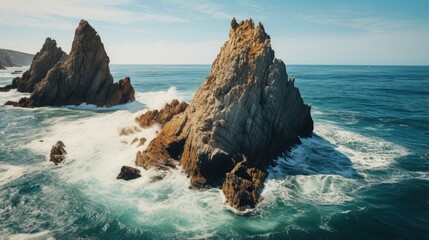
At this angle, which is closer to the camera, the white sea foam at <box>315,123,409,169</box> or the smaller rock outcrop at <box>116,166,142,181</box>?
the smaller rock outcrop at <box>116,166,142,181</box>

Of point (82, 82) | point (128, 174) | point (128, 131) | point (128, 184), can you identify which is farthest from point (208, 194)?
point (82, 82)

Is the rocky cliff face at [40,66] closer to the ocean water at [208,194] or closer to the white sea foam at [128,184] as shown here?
the ocean water at [208,194]

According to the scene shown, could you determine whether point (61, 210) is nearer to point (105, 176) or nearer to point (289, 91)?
point (105, 176)

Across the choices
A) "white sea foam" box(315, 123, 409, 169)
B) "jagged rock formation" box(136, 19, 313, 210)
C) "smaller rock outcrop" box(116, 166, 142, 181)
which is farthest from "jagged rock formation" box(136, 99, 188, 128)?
"white sea foam" box(315, 123, 409, 169)

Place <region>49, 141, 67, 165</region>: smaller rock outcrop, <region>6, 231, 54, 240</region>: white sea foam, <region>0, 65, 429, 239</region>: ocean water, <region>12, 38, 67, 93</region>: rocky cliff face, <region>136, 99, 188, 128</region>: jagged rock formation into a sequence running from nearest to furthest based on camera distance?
1. <region>6, 231, 54, 240</region>: white sea foam
2. <region>0, 65, 429, 239</region>: ocean water
3. <region>49, 141, 67, 165</region>: smaller rock outcrop
4. <region>136, 99, 188, 128</region>: jagged rock formation
5. <region>12, 38, 67, 93</region>: rocky cliff face

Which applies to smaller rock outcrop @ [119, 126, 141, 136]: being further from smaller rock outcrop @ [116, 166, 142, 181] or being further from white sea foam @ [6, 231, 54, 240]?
white sea foam @ [6, 231, 54, 240]

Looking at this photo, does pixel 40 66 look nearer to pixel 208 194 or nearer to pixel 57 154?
pixel 57 154
